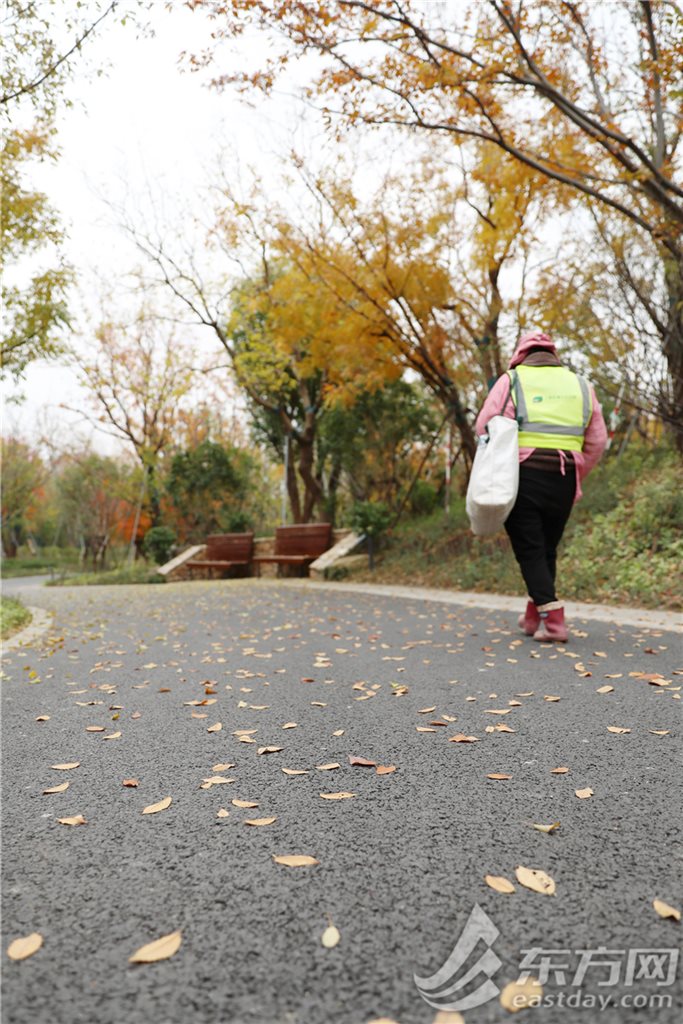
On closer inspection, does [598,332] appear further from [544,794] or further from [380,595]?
[544,794]

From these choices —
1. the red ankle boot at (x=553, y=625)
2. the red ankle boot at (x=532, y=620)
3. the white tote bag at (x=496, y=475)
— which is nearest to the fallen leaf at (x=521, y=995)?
the white tote bag at (x=496, y=475)

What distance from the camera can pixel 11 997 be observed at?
3.76 feet

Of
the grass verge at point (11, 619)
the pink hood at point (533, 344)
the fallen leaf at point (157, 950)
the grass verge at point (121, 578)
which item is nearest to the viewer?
the fallen leaf at point (157, 950)

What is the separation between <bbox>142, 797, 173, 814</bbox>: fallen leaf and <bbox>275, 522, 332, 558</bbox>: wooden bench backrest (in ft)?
39.8

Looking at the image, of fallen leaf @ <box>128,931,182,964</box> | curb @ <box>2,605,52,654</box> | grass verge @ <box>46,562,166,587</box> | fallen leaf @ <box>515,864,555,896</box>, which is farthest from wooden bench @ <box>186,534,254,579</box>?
fallen leaf @ <box>128,931,182,964</box>

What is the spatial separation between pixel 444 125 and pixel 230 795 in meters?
7.35

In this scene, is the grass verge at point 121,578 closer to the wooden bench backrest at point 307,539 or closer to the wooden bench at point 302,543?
the wooden bench at point 302,543

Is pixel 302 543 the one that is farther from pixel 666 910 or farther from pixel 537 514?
pixel 666 910

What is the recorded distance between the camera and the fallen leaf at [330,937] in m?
1.27

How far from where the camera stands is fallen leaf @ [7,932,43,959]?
1261 millimetres

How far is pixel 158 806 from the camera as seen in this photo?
1987mm

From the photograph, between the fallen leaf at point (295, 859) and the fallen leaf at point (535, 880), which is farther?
the fallen leaf at point (295, 859)

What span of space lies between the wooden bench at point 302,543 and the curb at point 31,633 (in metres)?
6.58

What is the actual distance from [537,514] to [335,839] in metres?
3.24
